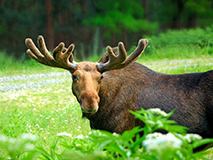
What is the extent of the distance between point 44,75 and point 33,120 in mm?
5194

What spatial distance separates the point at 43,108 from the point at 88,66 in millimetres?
3228

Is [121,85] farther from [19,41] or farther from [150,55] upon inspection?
[19,41]

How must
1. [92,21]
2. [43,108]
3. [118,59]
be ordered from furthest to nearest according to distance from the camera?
[92,21], [43,108], [118,59]

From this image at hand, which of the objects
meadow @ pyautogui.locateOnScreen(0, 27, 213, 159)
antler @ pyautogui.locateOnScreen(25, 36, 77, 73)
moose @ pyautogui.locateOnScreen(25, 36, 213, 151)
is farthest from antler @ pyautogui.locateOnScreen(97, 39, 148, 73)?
meadow @ pyautogui.locateOnScreen(0, 27, 213, 159)

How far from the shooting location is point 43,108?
701cm

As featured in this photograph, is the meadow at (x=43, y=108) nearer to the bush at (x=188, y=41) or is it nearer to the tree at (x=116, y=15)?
the bush at (x=188, y=41)

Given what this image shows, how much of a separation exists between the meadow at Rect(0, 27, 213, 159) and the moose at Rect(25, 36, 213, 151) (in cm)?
49

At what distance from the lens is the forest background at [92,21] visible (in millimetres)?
22750

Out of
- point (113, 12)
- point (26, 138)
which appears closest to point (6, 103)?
point (26, 138)

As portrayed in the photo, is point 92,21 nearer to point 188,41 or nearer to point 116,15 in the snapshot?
point 116,15

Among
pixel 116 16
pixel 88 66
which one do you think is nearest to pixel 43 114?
pixel 88 66

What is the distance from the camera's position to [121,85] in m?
4.34

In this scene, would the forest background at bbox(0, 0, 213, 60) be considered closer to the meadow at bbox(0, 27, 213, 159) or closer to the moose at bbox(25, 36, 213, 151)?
the meadow at bbox(0, 27, 213, 159)

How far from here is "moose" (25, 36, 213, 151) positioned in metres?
3.95
